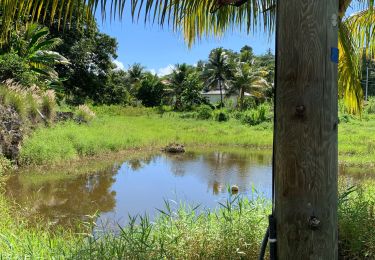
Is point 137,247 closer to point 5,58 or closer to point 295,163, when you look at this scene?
point 295,163

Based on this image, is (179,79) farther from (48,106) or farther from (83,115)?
(48,106)

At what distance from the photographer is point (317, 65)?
1386 mm

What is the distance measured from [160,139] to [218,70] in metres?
15.1

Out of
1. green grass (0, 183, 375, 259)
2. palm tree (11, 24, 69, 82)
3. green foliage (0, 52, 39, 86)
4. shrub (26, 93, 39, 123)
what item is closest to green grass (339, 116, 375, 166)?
shrub (26, 93, 39, 123)

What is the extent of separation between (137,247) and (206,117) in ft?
78.3

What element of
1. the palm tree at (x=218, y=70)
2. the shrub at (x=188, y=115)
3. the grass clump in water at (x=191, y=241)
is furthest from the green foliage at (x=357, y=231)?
the palm tree at (x=218, y=70)

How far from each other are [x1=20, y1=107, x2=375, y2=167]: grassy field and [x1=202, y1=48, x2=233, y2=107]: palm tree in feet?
23.0

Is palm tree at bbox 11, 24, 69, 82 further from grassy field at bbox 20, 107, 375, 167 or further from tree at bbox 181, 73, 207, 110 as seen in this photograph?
tree at bbox 181, 73, 207, 110

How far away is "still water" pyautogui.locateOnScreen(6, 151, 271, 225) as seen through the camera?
23.4 ft

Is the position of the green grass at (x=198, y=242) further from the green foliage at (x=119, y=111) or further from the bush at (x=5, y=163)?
the green foliage at (x=119, y=111)

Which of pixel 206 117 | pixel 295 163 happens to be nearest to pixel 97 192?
pixel 295 163

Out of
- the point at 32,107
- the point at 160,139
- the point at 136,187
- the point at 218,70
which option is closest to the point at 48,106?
the point at 32,107

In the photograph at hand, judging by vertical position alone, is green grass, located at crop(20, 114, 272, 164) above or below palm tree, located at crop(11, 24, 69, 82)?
below

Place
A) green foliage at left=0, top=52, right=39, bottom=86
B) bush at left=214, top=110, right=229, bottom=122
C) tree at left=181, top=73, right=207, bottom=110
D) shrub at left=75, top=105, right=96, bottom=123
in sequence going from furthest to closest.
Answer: tree at left=181, top=73, right=207, bottom=110 < bush at left=214, top=110, right=229, bottom=122 < shrub at left=75, top=105, right=96, bottom=123 < green foliage at left=0, top=52, right=39, bottom=86
